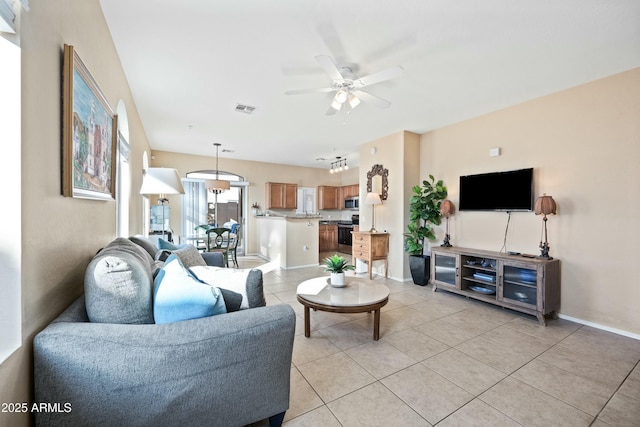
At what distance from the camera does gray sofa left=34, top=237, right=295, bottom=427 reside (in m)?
0.98

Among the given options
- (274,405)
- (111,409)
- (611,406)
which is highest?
(111,409)

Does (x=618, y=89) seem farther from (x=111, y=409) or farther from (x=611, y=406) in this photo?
(x=111, y=409)

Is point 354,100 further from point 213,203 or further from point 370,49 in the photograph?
point 213,203

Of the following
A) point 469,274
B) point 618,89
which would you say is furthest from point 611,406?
point 618,89

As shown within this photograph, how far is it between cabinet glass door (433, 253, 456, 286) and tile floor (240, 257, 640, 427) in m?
0.72

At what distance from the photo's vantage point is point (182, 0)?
5.77ft

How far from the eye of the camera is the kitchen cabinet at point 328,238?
789 centimetres

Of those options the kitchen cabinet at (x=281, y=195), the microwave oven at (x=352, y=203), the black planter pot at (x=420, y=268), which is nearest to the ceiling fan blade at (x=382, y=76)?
the black planter pot at (x=420, y=268)

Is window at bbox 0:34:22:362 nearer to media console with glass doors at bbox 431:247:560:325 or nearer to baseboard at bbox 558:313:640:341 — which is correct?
media console with glass doors at bbox 431:247:560:325

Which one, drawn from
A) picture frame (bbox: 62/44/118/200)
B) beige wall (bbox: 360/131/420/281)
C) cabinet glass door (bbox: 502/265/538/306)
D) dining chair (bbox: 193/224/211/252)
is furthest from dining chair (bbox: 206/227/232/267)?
cabinet glass door (bbox: 502/265/538/306)

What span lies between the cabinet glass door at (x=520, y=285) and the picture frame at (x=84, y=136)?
405 centimetres

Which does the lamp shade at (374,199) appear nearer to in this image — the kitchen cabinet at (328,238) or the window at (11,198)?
the kitchen cabinet at (328,238)

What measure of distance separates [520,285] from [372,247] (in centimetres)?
210

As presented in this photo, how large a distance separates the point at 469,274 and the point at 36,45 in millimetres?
4457
